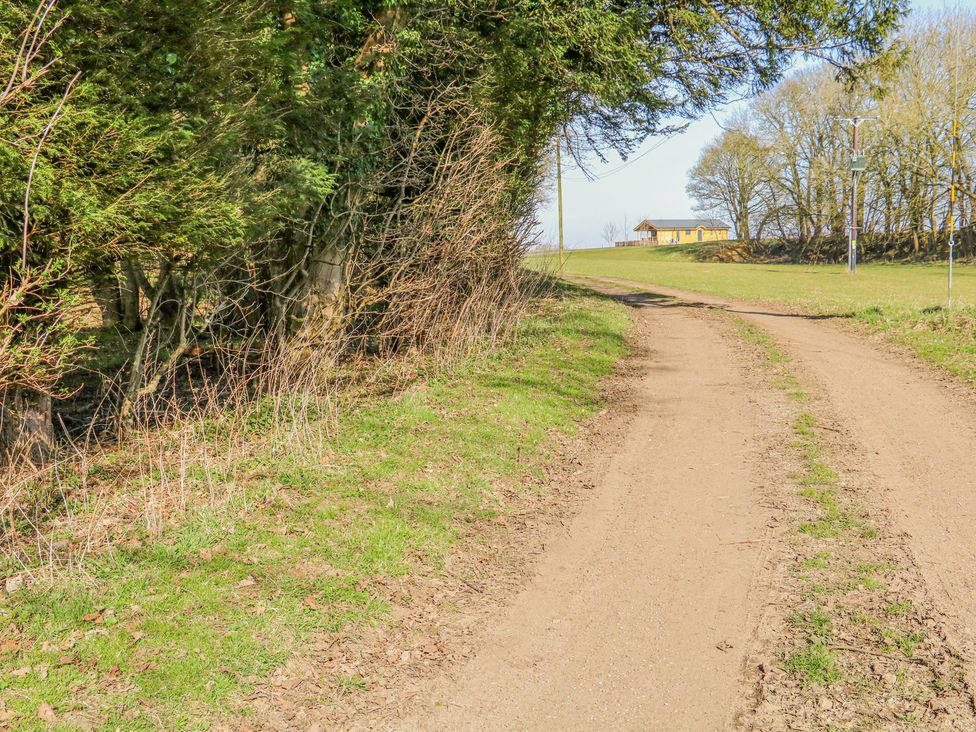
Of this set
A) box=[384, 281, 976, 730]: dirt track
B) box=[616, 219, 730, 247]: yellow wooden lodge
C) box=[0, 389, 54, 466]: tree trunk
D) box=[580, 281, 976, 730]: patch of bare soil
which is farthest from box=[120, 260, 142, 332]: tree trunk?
box=[616, 219, 730, 247]: yellow wooden lodge

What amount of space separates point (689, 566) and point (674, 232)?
12485 cm

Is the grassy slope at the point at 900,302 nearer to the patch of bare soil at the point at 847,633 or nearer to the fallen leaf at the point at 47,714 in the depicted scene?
the patch of bare soil at the point at 847,633

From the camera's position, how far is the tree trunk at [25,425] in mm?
6309

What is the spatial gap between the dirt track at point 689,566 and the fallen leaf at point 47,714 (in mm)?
1690

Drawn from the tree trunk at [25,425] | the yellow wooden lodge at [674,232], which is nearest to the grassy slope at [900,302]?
the tree trunk at [25,425]

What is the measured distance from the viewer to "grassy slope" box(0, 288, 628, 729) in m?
3.91

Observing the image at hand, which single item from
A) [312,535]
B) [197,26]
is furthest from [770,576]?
[197,26]

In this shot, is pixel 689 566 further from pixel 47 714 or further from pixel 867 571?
pixel 47 714

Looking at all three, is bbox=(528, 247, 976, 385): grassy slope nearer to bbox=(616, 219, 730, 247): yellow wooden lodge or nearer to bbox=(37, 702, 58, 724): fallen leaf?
bbox=(37, 702, 58, 724): fallen leaf

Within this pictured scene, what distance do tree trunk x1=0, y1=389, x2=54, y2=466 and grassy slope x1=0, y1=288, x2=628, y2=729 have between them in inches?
70.0

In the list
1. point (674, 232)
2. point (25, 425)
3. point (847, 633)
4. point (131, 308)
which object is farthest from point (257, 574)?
point (674, 232)

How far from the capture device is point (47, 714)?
3.64 metres

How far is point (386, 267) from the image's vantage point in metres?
11.7

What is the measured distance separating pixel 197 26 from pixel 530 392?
604cm
